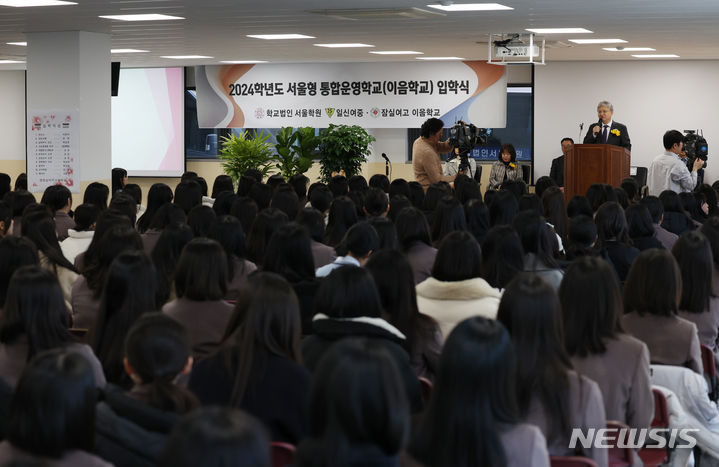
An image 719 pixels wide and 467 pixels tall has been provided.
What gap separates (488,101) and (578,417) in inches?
517

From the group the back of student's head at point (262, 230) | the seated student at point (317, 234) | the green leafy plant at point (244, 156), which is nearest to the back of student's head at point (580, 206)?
the seated student at point (317, 234)

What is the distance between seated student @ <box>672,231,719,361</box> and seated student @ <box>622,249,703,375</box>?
538 mm

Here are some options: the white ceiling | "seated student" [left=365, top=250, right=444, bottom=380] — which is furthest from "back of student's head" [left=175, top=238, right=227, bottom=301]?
the white ceiling

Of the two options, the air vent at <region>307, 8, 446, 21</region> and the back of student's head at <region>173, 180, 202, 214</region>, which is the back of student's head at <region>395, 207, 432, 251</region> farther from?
the air vent at <region>307, 8, 446, 21</region>

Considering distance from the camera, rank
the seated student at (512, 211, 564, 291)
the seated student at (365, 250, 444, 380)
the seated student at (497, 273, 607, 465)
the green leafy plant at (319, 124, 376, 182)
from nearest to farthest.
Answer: the seated student at (497, 273, 607, 465)
the seated student at (365, 250, 444, 380)
the seated student at (512, 211, 564, 291)
the green leafy plant at (319, 124, 376, 182)

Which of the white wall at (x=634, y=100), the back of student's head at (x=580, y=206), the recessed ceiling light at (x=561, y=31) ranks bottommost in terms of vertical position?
the back of student's head at (x=580, y=206)

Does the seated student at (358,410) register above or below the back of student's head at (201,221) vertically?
below

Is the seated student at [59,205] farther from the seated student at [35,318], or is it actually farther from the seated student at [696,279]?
the seated student at [696,279]

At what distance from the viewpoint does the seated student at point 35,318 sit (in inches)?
121

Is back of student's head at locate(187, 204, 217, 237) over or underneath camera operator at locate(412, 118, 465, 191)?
underneath

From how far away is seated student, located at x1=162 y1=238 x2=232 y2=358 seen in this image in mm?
3814

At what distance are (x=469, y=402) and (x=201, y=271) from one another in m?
2.05

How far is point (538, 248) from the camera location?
516cm

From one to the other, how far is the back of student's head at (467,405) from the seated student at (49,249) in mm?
3605
